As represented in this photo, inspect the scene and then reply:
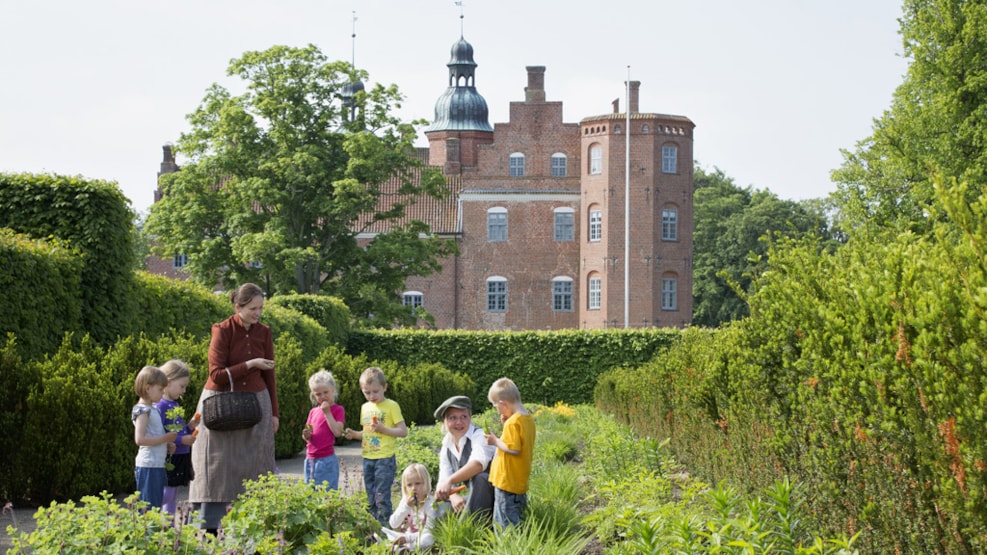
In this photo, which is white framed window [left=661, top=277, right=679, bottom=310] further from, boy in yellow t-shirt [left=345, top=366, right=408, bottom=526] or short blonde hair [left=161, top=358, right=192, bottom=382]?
short blonde hair [left=161, top=358, right=192, bottom=382]

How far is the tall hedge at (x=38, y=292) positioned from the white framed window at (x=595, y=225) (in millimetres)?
43869

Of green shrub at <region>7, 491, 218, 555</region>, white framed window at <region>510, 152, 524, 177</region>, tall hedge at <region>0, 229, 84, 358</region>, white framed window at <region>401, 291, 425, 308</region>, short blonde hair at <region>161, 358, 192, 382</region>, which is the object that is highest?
white framed window at <region>510, 152, 524, 177</region>

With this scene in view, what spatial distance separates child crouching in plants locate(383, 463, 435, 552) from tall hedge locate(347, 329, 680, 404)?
26586mm

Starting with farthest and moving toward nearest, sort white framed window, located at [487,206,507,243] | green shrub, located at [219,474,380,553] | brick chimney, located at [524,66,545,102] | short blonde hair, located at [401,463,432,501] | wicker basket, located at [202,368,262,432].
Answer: brick chimney, located at [524,66,545,102], white framed window, located at [487,206,507,243], short blonde hair, located at [401,463,432,501], wicker basket, located at [202,368,262,432], green shrub, located at [219,474,380,553]

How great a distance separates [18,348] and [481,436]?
18.8 feet

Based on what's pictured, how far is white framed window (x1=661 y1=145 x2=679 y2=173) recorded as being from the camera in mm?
55500

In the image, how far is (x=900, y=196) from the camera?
30297 mm

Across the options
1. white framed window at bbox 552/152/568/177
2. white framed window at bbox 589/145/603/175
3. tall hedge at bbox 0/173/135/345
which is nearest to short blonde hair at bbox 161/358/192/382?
tall hedge at bbox 0/173/135/345

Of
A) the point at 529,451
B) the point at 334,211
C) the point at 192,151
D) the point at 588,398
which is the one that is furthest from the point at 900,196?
the point at 529,451

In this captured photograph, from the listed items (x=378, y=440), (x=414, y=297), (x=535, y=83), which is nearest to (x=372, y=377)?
(x=378, y=440)

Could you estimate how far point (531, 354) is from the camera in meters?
34.8

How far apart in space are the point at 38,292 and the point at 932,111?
76.0 ft

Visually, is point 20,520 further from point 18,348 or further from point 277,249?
point 277,249

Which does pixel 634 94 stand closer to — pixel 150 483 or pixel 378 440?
pixel 378 440
